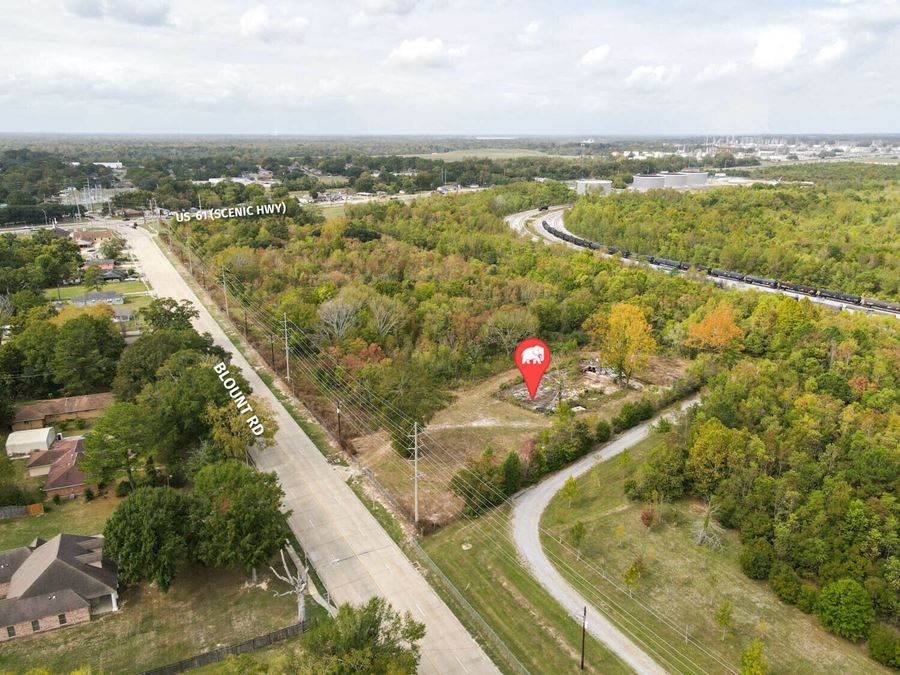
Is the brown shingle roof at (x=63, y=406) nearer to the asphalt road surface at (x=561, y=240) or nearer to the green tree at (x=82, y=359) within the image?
the green tree at (x=82, y=359)

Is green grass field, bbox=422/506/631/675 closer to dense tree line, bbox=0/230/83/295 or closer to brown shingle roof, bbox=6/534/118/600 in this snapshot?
brown shingle roof, bbox=6/534/118/600

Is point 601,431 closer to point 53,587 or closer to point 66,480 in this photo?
point 53,587

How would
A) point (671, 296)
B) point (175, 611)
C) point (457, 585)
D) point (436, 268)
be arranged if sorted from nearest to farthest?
point (175, 611) < point (457, 585) < point (671, 296) < point (436, 268)

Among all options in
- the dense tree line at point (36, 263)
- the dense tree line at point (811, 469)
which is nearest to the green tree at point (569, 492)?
the dense tree line at point (811, 469)

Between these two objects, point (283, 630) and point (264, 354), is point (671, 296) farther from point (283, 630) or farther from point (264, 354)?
point (283, 630)

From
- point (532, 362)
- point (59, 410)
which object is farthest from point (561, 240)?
point (59, 410)

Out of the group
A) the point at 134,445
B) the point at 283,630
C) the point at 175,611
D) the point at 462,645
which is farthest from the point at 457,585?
the point at 134,445
